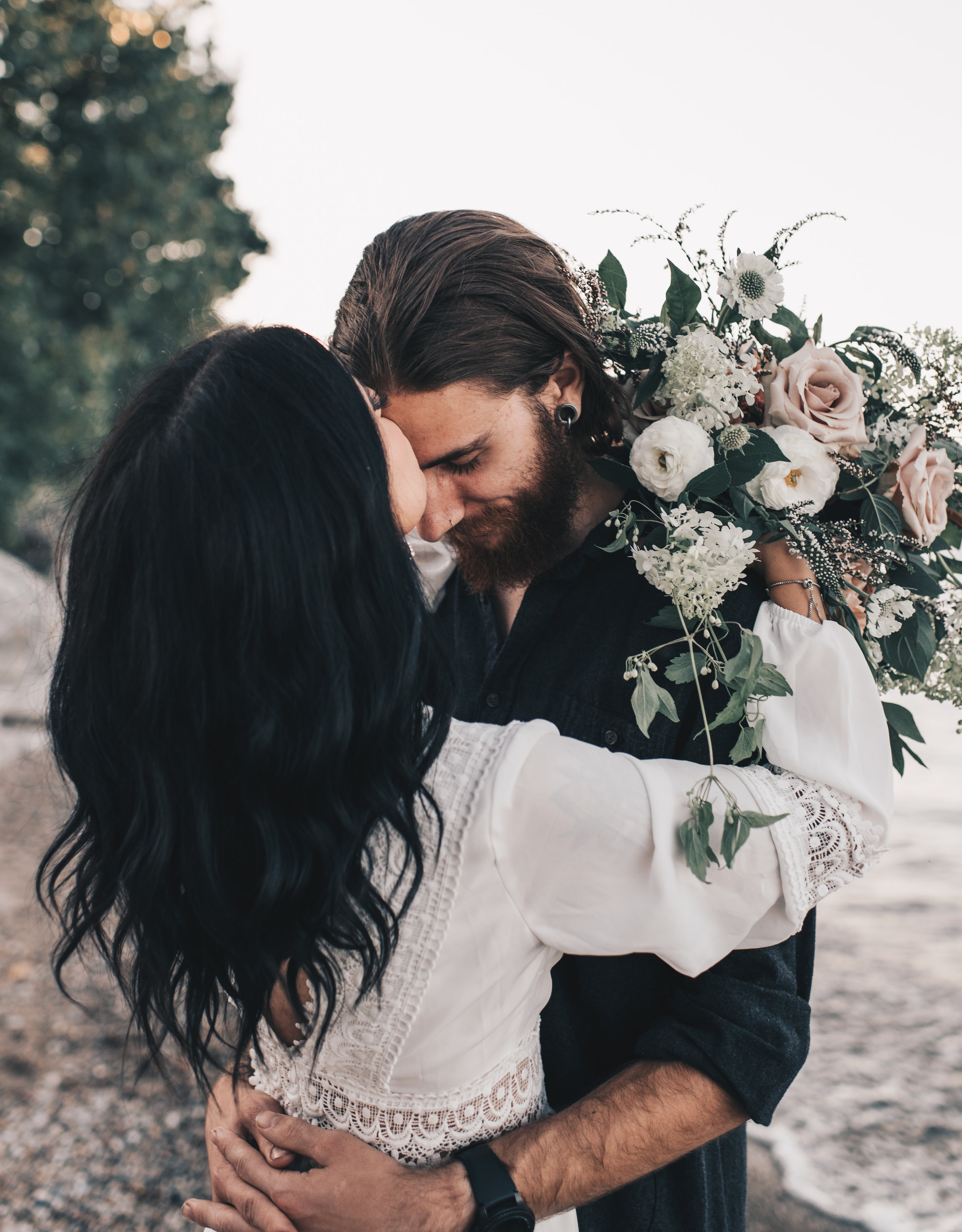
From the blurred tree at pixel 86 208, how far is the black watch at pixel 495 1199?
537 inches

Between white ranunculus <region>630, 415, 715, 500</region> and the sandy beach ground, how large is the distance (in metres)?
1.40

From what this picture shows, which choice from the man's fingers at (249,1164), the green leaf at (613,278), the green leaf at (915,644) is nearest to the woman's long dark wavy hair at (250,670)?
the man's fingers at (249,1164)

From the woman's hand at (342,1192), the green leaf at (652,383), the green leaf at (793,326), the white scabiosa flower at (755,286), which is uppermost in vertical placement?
the white scabiosa flower at (755,286)

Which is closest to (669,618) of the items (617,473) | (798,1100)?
(617,473)

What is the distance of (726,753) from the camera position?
1544 mm

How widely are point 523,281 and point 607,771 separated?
Answer: 4.44ft

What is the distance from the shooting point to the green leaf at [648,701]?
1504mm

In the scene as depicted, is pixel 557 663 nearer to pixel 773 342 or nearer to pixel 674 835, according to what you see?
pixel 674 835

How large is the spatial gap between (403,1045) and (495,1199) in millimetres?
311

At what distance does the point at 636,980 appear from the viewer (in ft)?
5.32

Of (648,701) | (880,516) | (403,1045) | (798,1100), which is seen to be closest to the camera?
(403,1045)

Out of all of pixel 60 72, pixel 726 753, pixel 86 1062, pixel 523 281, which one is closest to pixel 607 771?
pixel 726 753

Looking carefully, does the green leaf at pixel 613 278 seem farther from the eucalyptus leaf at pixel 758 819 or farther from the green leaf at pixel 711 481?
the eucalyptus leaf at pixel 758 819

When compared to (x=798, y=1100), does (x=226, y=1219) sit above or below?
above
